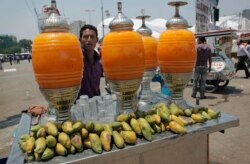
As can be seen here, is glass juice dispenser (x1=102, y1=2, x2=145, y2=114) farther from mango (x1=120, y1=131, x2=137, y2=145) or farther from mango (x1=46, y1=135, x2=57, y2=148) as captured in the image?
mango (x1=46, y1=135, x2=57, y2=148)

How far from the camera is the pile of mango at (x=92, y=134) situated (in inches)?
53.9

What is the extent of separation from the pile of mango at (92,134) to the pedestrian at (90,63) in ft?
3.47

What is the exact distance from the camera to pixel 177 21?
1.94 meters

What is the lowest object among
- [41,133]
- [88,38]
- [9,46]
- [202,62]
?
[41,133]

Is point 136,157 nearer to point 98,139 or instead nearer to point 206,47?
point 98,139

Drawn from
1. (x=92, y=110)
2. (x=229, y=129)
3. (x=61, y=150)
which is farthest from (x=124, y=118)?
(x=229, y=129)

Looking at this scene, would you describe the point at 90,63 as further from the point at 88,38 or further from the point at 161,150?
the point at 161,150

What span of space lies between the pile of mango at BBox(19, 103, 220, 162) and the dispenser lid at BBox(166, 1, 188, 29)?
0.61 m

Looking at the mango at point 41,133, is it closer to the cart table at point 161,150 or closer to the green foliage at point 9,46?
the cart table at point 161,150

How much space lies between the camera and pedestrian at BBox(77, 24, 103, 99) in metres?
2.58

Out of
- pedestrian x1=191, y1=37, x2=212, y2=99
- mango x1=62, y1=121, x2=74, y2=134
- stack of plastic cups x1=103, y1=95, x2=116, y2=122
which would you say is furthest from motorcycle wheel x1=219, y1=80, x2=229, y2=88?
mango x1=62, y1=121, x2=74, y2=134

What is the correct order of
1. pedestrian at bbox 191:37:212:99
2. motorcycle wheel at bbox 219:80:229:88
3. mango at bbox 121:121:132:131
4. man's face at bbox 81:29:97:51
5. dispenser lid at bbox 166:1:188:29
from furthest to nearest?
motorcycle wheel at bbox 219:80:229:88 → pedestrian at bbox 191:37:212:99 → man's face at bbox 81:29:97:51 → dispenser lid at bbox 166:1:188:29 → mango at bbox 121:121:132:131

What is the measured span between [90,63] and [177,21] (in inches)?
42.4

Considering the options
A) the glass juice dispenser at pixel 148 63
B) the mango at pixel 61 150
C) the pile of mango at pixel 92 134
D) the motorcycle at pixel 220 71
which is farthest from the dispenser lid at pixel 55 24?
the motorcycle at pixel 220 71
